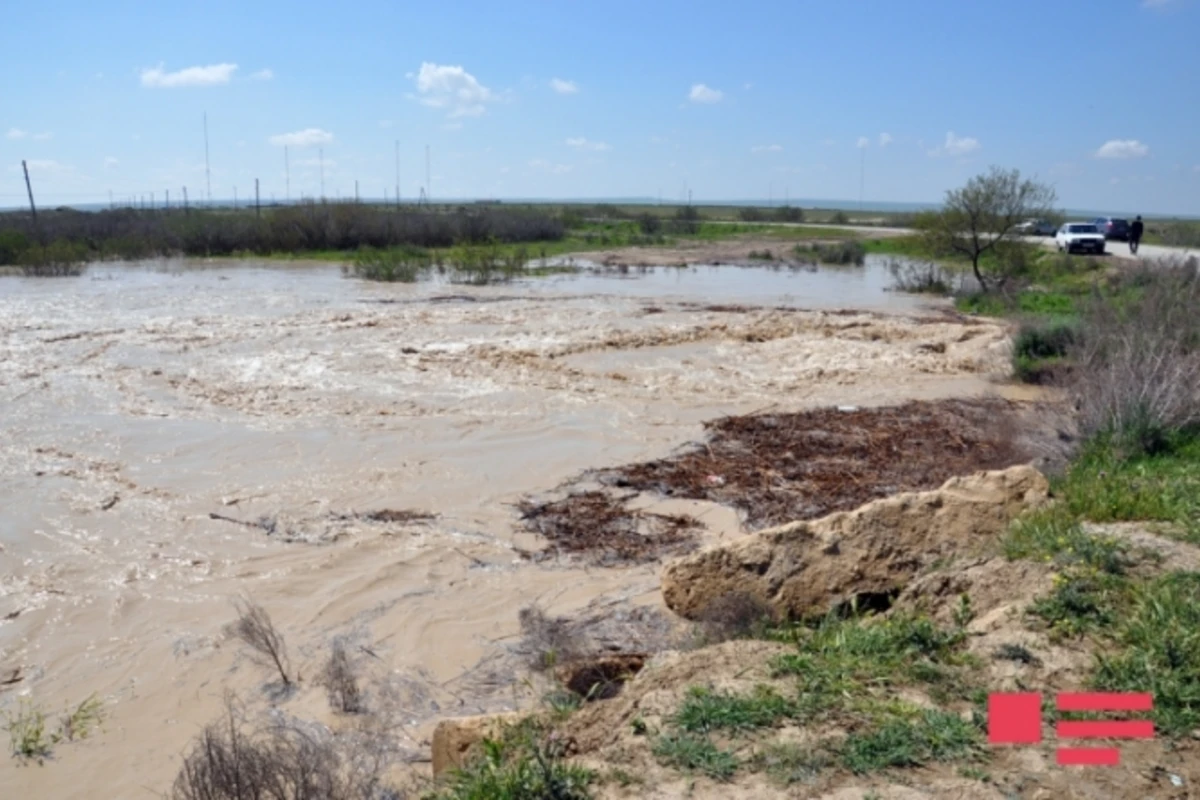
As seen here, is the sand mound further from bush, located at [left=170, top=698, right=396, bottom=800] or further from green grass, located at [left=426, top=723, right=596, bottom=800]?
green grass, located at [left=426, top=723, right=596, bottom=800]

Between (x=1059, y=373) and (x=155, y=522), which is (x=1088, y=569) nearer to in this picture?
(x=155, y=522)

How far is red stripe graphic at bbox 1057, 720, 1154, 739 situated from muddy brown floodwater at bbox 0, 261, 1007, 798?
327 cm

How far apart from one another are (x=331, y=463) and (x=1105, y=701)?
30.5ft

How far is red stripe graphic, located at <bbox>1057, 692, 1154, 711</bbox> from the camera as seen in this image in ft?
12.7

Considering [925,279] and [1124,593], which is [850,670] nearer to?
[1124,593]

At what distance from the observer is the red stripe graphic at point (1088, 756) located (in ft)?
11.6

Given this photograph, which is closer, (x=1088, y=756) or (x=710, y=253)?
(x=1088, y=756)

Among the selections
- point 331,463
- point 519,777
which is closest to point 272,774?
point 519,777

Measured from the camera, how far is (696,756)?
3639 millimetres

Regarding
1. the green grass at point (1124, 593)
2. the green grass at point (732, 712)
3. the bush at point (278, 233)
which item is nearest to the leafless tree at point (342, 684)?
the green grass at point (732, 712)

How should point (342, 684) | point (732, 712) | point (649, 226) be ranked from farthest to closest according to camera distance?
point (649, 226)
point (342, 684)
point (732, 712)

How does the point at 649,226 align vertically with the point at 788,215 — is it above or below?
below

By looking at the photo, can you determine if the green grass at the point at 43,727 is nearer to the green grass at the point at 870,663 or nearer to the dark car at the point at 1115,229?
the green grass at the point at 870,663

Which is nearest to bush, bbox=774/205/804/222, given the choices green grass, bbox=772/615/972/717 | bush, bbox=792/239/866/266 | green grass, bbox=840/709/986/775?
bush, bbox=792/239/866/266
